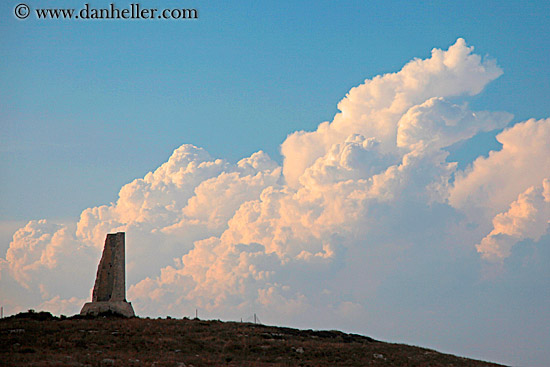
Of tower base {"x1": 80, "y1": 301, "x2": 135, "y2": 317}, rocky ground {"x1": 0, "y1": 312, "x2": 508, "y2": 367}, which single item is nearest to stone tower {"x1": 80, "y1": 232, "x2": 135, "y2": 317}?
tower base {"x1": 80, "y1": 301, "x2": 135, "y2": 317}

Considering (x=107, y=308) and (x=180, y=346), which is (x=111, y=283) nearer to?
(x=107, y=308)

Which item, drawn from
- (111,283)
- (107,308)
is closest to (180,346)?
(107,308)

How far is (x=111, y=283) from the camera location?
146 ft

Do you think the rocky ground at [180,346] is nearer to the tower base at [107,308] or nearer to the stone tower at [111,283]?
the tower base at [107,308]

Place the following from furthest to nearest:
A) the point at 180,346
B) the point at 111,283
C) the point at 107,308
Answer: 1. the point at 111,283
2. the point at 107,308
3. the point at 180,346

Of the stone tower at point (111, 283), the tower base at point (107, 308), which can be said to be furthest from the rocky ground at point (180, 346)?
the stone tower at point (111, 283)

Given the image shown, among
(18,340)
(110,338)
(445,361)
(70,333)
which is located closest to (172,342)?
(110,338)

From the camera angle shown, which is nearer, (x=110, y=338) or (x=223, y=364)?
(x=223, y=364)

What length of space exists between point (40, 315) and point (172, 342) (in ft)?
39.4

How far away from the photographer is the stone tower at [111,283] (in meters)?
43.6

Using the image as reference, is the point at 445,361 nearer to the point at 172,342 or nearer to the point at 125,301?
the point at 172,342

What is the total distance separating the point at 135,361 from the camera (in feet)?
92.3

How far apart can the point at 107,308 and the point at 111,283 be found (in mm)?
1888

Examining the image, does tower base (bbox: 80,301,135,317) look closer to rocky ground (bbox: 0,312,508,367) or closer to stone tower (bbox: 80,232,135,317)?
stone tower (bbox: 80,232,135,317)
